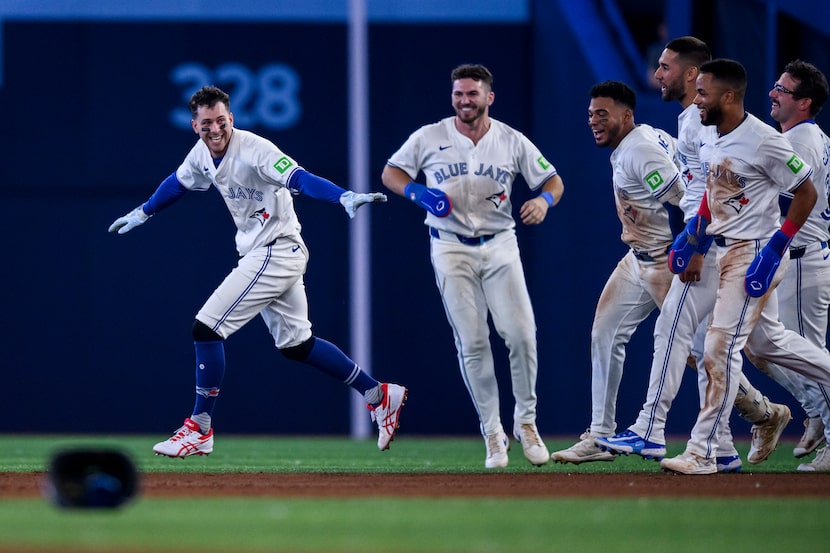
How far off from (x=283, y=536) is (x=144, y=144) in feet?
29.2

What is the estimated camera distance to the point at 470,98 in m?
7.65

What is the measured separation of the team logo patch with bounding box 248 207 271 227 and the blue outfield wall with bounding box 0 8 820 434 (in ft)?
15.0

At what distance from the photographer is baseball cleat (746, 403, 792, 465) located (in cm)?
799

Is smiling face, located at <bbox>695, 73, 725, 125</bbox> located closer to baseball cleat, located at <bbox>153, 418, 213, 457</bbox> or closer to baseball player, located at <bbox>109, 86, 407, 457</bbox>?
baseball player, located at <bbox>109, 86, 407, 457</bbox>

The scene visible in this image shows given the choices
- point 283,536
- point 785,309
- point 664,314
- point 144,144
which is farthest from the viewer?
point 144,144

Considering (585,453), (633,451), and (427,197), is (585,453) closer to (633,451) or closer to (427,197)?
(633,451)

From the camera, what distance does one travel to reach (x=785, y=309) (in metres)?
7.96

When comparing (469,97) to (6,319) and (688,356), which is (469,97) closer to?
(688,356)

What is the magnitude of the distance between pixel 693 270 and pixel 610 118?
1073 mm

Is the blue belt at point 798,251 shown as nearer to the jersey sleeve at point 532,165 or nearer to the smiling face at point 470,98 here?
the jersey sleeve at point 532,165

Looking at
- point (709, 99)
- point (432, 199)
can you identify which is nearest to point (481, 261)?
point (432, 199)

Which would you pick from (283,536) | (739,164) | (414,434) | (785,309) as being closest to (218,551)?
(283,536)

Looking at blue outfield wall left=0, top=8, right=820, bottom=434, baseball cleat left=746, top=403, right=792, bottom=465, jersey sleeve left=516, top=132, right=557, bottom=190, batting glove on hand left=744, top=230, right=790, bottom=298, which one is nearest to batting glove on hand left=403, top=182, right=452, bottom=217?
jersey sleeve left=516, top=132, right=557, bottom=190

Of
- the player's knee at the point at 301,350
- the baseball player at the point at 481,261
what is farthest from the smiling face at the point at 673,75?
the player's knee at the point at 301,350
